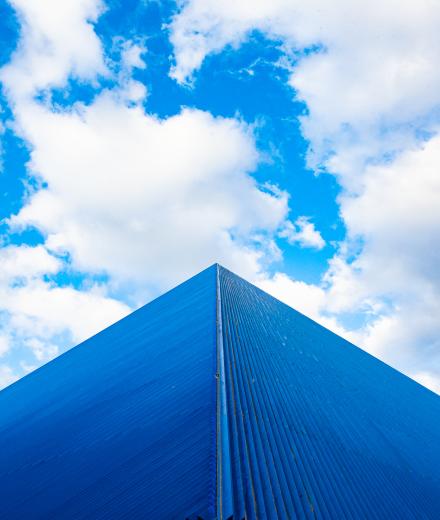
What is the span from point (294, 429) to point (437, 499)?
14.3 ft

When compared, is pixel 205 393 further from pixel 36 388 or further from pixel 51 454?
pixel 36 388

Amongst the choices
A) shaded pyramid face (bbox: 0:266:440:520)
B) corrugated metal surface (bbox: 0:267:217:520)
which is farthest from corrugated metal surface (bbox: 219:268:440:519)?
corrugated metal surface (bbox: 0:267:217:520)

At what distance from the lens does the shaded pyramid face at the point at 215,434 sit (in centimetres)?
466

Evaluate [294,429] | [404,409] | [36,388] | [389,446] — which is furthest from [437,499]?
[36,388]

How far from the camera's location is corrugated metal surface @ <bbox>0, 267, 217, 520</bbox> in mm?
4477

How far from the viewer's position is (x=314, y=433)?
7.53 metres

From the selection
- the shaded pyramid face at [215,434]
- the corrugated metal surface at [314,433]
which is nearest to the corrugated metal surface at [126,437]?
→ the shaded pyramid face at [215,434]

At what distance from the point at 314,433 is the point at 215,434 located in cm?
330

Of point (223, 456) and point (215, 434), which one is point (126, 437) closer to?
point (215, 434)

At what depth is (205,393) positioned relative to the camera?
21.1ft

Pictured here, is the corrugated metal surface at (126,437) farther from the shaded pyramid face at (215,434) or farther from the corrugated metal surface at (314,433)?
the corrugated metal surface at (314,433)

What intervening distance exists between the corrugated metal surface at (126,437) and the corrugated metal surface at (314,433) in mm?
518

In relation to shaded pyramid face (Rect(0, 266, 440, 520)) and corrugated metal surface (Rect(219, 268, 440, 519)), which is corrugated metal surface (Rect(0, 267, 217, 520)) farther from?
corrugated metal surface (Rect(219, 268, 440, 519))

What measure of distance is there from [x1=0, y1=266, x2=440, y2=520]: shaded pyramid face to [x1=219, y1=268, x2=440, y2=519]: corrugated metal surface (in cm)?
3
